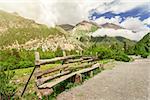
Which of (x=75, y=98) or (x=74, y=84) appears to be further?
(x=74, y=84)

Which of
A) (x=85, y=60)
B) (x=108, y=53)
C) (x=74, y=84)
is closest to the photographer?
(x=74, y=84)

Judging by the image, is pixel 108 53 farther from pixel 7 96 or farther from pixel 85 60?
pixel 7 96

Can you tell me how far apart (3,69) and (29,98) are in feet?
3.75

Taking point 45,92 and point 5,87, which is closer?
point 5,87

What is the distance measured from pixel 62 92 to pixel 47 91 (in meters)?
1.58

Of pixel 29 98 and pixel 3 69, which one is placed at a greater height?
pixel 3 69

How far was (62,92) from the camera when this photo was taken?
30.8 feet

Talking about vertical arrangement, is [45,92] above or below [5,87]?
below

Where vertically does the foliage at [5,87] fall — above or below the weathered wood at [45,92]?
above

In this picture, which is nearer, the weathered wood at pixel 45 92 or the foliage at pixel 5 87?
the foliage at pixel 5 87

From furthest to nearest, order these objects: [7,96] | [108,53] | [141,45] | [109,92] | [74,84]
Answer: [141,45]
[108,53]
[74,84]
[109,92]
[7,96]

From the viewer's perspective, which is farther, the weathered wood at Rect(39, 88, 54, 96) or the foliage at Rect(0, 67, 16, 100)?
the weathered wood at Rect(39, 88, 54, 96)

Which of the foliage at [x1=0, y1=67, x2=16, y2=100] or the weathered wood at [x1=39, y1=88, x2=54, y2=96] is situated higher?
the foliage at [x1=0, y1=67, x2=16, y2=100]

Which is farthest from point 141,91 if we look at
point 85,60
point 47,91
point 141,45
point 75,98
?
point 141,45
